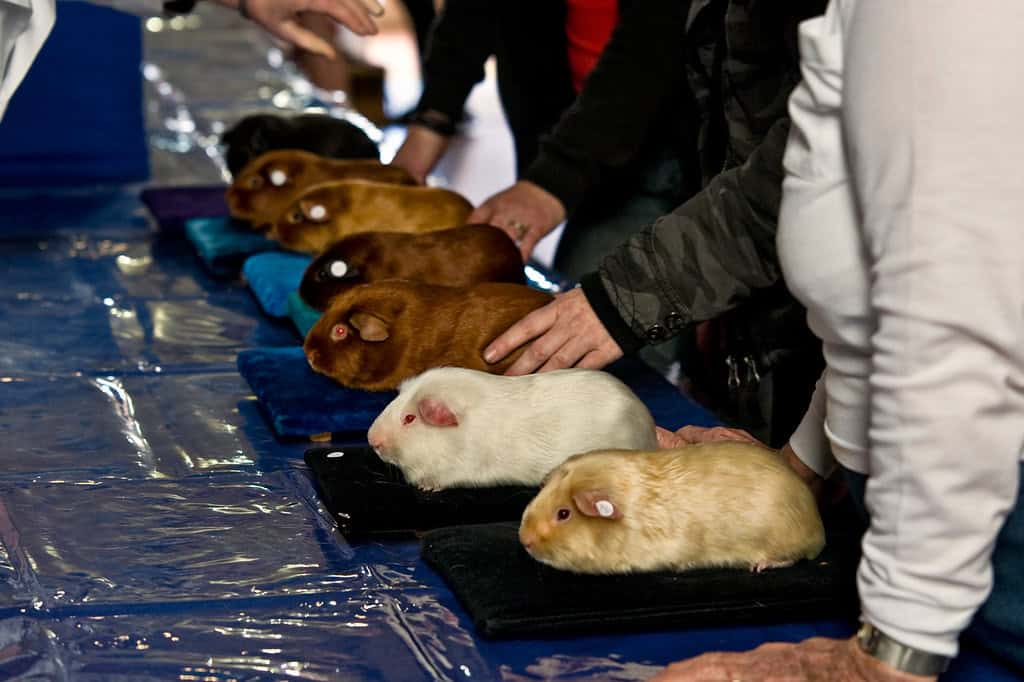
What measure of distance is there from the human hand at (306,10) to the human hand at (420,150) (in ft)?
1.78

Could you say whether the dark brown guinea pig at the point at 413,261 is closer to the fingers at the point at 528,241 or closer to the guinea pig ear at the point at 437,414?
the fingers at the point at 528,241

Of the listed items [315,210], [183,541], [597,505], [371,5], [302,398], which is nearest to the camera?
Answer: [597,505]

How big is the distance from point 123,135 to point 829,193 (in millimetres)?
2535

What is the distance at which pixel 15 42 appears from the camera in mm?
2041

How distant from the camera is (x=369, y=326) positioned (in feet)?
6.18

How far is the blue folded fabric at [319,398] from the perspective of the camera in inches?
70.8

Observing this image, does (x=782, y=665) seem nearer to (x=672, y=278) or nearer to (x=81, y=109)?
(x=672, y=278)

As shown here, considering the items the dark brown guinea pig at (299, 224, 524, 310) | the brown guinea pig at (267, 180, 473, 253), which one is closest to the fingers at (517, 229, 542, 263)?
the brown guinea pig at (267, 180, 473, 253)

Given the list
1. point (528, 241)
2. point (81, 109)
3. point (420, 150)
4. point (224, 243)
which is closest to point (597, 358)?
point (528, 241)

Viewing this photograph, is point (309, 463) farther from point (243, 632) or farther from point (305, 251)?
point (305, 251)

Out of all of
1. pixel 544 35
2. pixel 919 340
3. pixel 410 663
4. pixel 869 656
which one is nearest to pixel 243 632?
pixel 410 663

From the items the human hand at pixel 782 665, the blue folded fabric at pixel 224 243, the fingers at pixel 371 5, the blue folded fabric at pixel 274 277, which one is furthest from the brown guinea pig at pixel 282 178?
the human hand at pixel 782 665

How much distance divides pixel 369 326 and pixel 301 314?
331 mm

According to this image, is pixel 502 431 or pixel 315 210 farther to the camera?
pixel 315 210
